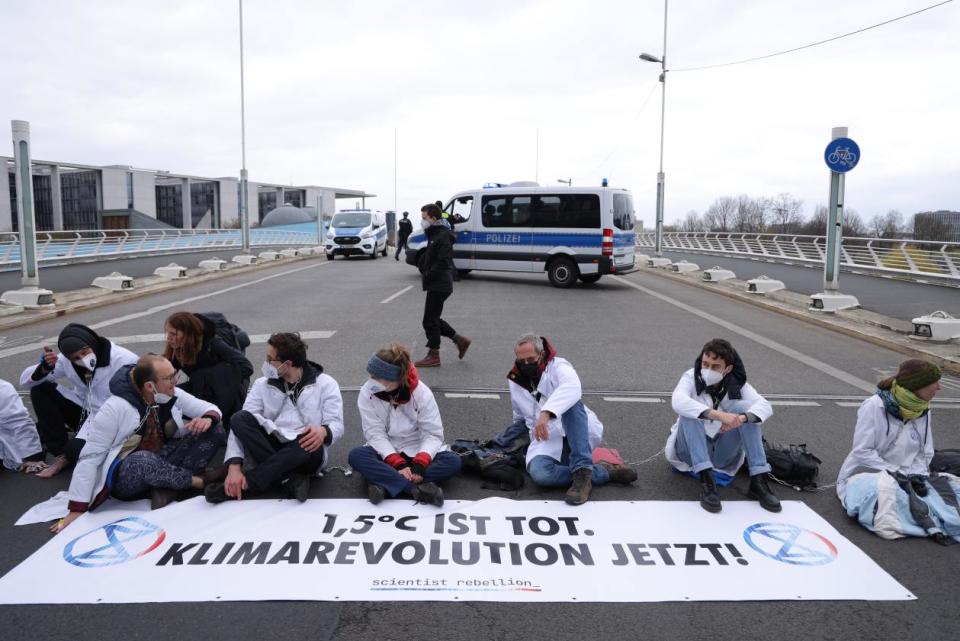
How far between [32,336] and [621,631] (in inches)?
443

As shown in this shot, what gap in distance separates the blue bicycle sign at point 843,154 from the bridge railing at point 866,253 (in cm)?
342

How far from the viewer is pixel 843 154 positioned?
13648 millimetres

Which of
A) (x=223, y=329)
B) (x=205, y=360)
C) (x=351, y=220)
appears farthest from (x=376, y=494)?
(x=351, y=220)

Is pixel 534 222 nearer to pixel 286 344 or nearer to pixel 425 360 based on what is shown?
pixel 425 360

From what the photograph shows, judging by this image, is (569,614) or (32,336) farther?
(32,336)

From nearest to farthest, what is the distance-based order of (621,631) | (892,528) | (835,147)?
1. (621,631)
2. (892,528)
3. (835,147)

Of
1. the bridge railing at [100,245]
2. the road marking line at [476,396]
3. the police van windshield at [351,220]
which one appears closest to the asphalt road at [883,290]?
the road marking line at [476,396]

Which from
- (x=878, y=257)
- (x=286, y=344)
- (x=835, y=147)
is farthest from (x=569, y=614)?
(x=878, y=257)

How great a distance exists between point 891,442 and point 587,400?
3.33 m

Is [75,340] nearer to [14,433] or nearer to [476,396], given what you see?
[14,433]

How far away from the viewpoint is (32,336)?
38.3ft

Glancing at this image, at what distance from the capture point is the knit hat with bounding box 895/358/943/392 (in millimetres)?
4719

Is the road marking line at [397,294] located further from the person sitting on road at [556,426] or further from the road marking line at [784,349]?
the person sitting on road at [556,426]

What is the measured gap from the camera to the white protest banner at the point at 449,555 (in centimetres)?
383
